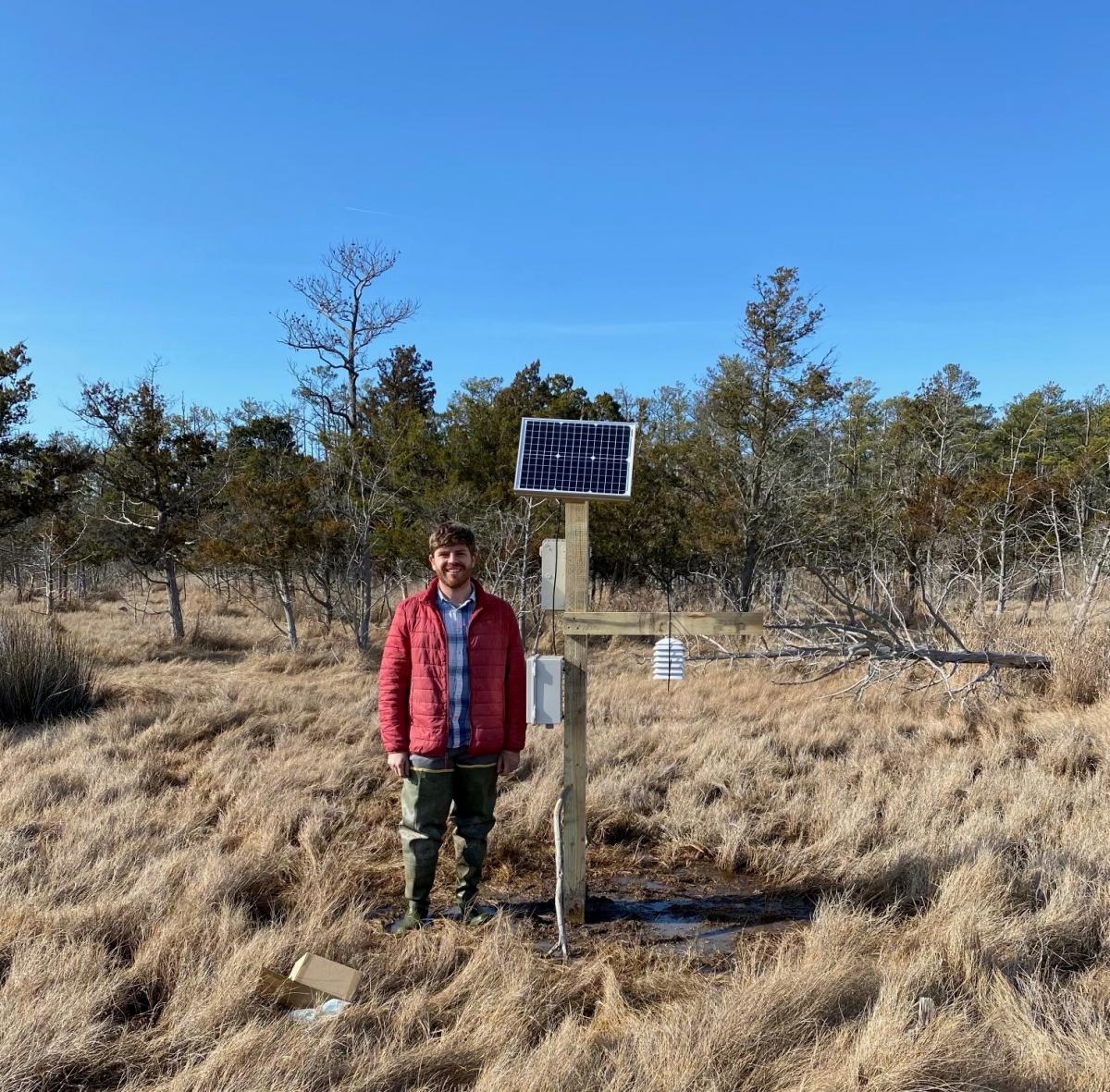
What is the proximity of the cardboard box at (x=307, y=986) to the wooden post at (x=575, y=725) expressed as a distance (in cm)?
107

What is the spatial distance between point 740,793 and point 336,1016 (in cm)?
331

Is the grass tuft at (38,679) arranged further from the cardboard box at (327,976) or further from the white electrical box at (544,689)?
the white electrical box at (544,689)

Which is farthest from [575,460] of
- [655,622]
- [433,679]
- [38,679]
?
[38,679]

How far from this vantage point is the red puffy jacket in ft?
11.1

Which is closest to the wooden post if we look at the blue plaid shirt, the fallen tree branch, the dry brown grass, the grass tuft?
the dry brown grass

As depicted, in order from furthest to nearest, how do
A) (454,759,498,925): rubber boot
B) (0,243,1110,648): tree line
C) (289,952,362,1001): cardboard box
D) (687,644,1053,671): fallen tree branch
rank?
(0,243,1110,648): tree line → (687,644,1053,671): fallen tree branch → (454,759,498,925): rubber boot → (289,952,362,1001): cardboard box

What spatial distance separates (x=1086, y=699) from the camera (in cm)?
686

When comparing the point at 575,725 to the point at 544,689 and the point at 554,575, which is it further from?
the point at 554,575

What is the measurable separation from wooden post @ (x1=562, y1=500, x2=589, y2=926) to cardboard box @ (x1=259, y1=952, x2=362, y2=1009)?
1.07 meters

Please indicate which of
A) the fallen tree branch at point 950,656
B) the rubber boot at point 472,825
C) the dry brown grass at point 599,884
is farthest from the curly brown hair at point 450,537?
the fallen tree branch at point 950,656

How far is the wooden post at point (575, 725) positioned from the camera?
350cm

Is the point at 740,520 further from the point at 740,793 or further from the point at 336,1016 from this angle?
the point at 336,1016

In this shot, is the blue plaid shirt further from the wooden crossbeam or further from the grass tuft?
the grass tuft

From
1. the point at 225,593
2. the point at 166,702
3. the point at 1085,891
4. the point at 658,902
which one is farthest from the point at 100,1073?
the point at 225,593
